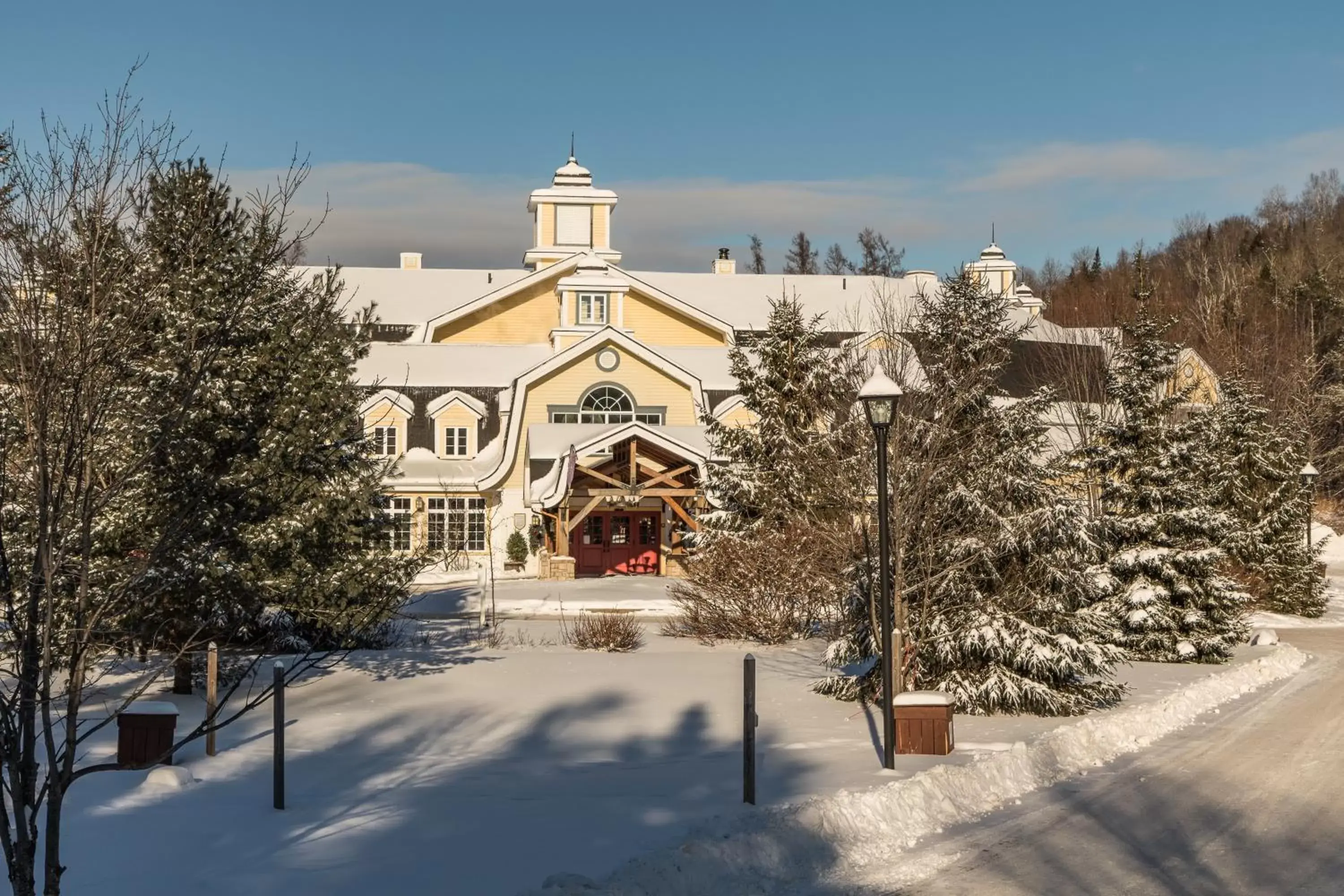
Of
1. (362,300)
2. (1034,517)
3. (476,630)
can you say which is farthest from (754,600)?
(362,300)

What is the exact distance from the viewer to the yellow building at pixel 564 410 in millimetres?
35344

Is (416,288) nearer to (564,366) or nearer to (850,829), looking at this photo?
(564,366)

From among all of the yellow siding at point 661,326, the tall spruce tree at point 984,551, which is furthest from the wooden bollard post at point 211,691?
the yellow siding at point 661,326

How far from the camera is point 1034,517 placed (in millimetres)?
15828

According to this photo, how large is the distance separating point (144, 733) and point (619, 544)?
2622 cm

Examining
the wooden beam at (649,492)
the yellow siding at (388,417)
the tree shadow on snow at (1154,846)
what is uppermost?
the yellow siding at (388,417)

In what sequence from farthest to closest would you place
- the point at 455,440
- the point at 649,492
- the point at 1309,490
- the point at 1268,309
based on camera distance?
1. the point at 1268,309
2. the point at 455,440
3. the point at 1309,490
4. the point at 649,492

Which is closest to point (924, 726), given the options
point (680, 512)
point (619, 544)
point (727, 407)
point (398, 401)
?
point (680, 512)

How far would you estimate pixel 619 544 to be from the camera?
124 ft

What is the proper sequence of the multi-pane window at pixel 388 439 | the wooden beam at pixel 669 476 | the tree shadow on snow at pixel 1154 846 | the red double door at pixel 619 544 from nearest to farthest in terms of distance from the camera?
the tree shadow on snow at pixel 1154 846 < the wooden beam at pixel 669 476 < the red double door at pixel 619 544 < the multi-pane window at pixel 388 439

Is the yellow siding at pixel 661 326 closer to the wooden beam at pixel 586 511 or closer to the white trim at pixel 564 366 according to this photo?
the white trim at pixel 564 366

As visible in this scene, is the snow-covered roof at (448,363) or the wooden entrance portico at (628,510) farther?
the snow-covered roof at (448,363)

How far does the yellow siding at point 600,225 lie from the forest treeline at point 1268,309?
1834cm

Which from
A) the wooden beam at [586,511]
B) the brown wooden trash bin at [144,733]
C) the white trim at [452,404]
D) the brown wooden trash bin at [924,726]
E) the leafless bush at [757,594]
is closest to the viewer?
the brown wooden trash bin at [144,733]
